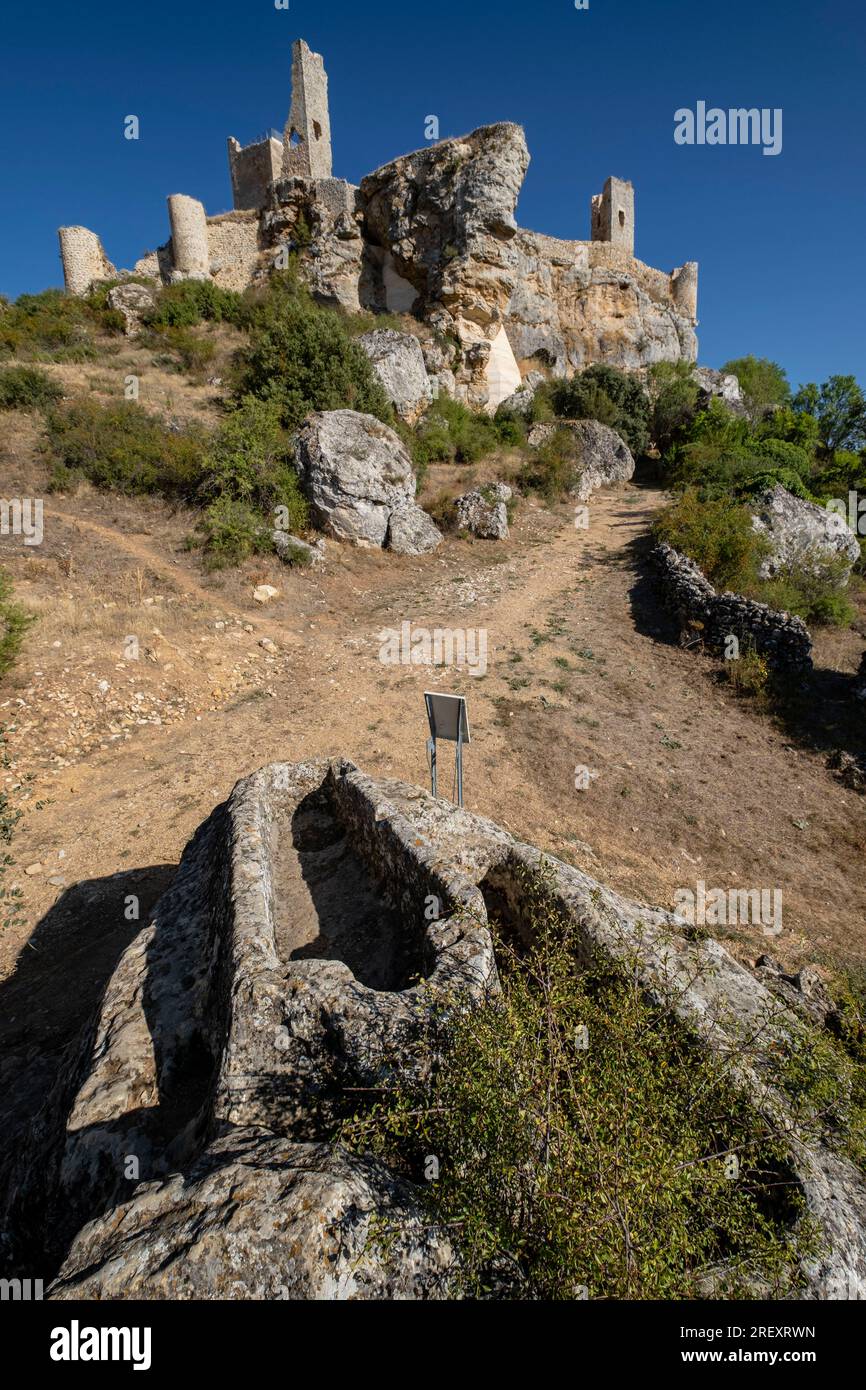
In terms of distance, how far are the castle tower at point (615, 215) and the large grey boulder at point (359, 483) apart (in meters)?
27.4

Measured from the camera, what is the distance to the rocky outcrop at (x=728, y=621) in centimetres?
1077

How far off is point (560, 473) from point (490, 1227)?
892 inches

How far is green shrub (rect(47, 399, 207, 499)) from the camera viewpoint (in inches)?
571

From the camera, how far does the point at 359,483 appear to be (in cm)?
1539

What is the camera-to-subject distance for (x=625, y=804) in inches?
296

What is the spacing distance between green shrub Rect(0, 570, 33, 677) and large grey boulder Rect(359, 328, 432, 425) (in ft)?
47.6

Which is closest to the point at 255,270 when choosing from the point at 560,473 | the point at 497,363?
the point at 497,363

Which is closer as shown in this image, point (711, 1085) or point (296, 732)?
point (711, 1085)

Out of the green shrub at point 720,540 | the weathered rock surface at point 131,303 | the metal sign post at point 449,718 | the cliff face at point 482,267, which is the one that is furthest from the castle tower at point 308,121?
the metal sign post at point 449,718

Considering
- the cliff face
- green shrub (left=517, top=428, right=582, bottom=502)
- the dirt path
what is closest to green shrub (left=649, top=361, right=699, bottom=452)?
the cliff face

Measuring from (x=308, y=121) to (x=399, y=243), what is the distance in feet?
25.9

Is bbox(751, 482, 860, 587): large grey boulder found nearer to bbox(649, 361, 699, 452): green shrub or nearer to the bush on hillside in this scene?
the bush on hillside
